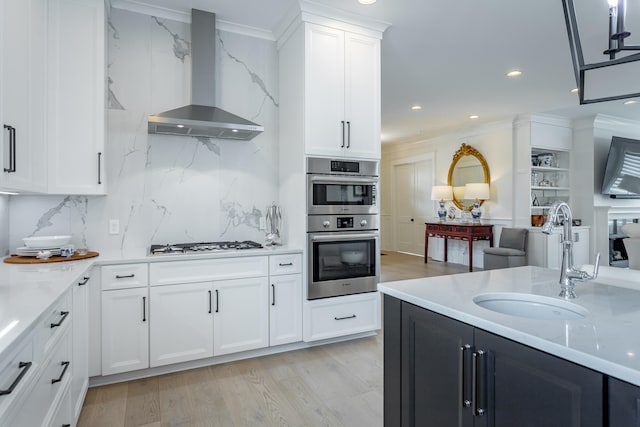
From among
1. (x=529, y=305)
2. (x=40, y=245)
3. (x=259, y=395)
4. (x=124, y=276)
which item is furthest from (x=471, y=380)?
(x=40, y=245)

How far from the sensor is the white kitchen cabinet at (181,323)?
8.43ft

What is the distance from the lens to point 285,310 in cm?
298

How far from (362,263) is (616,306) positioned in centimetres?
207

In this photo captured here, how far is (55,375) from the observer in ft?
4.85

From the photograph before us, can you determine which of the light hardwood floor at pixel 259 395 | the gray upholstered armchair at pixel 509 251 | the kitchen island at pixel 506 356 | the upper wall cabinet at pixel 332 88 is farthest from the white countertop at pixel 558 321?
the gray upholstered armchair at pixel 509 251

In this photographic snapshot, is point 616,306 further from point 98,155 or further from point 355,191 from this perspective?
point 98,155

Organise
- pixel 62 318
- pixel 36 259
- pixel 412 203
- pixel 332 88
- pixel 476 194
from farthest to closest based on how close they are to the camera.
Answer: pixel 412 203 → pixel 476 194 → pixel 332 88 → pixel 36 259 → pixel 62 318

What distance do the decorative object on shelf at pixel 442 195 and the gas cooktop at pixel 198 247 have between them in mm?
5158

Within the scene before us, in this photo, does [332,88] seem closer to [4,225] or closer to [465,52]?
[465,52]

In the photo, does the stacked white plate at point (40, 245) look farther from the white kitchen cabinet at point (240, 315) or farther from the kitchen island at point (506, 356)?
the kitchen island at point (506, 356)

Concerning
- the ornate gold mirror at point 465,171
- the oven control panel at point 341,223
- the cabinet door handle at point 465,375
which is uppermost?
the ornate gold mirror at point 465,171

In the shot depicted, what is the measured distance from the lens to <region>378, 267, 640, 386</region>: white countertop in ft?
2.88

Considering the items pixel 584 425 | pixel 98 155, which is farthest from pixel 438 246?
pixel 584 425

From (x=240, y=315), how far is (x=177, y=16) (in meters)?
2.47
